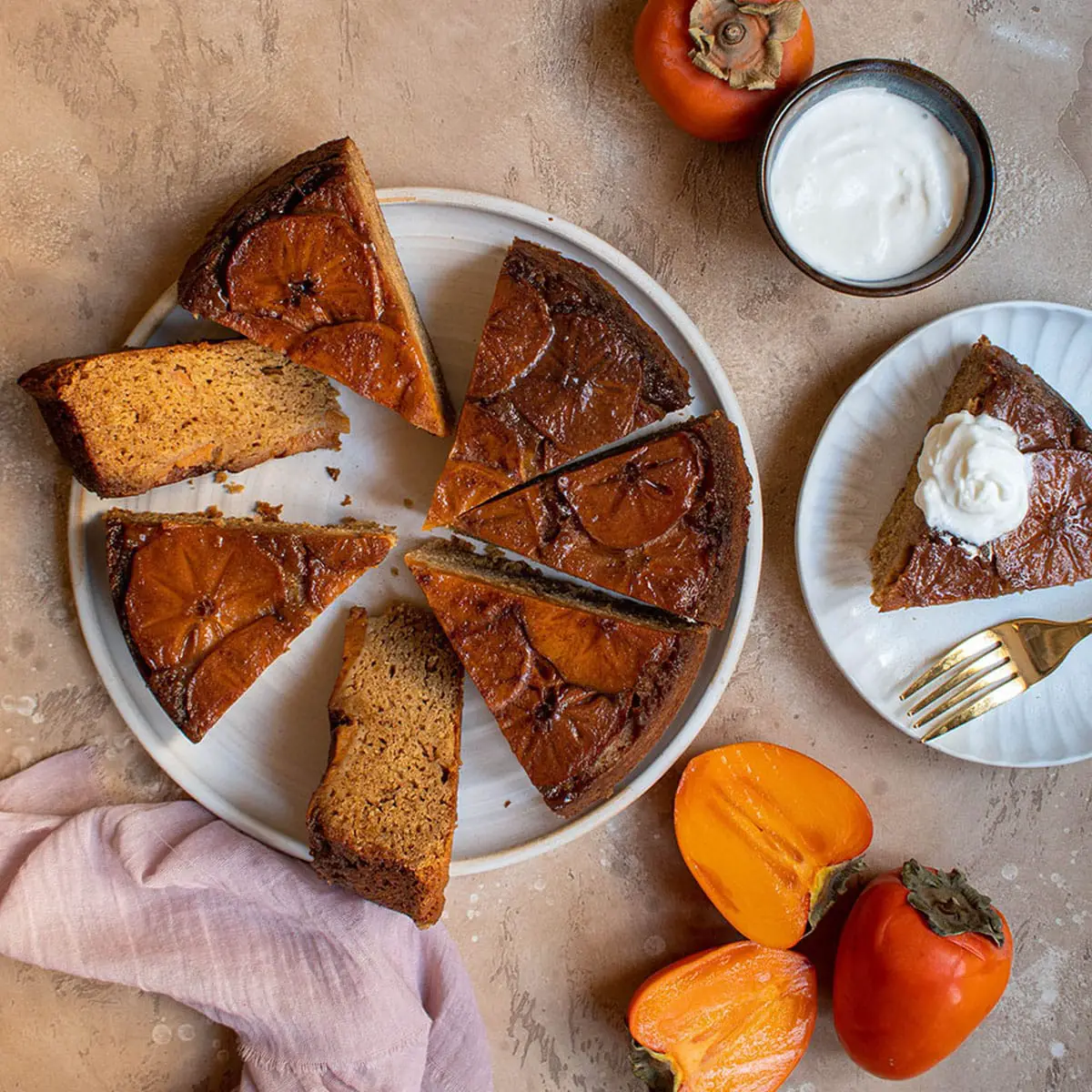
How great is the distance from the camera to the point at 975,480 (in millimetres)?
3090

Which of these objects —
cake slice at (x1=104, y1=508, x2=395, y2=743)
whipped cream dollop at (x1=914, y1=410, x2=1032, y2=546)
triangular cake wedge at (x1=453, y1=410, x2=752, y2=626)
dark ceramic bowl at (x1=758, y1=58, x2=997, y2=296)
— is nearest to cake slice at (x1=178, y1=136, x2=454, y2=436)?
triangular cake wedge at (x1=453, y1=410, x2=752, y2=626)

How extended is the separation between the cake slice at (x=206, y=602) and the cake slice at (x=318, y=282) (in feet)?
2.04

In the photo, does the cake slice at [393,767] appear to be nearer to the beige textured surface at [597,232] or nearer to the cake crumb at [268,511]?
the cake crumb at [268,511]

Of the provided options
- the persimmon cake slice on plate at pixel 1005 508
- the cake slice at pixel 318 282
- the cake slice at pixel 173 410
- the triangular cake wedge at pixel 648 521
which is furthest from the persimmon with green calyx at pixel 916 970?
the cake slice at pixel 173 410

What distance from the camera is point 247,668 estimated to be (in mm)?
3143

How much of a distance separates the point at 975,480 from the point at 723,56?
5.18 feet

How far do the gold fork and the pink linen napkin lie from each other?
2116 millimetres

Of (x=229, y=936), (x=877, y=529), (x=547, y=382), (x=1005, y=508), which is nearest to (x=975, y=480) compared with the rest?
(x=1005, y=508)

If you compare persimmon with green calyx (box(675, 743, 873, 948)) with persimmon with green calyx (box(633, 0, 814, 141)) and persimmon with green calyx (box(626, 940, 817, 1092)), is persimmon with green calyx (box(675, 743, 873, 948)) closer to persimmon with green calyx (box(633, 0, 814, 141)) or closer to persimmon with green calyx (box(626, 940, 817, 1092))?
persimmon with green calyx (box(626, 940, 817, 1092))

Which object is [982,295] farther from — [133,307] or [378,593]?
[133,307]

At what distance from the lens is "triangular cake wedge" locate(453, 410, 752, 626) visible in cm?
308

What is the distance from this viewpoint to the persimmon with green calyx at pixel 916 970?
3.38m

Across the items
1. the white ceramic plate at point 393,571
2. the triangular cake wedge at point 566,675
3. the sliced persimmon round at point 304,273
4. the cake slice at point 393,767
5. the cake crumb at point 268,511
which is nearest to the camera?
the sliced persimmon round at point 304,273

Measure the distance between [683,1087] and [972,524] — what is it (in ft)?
7.42
